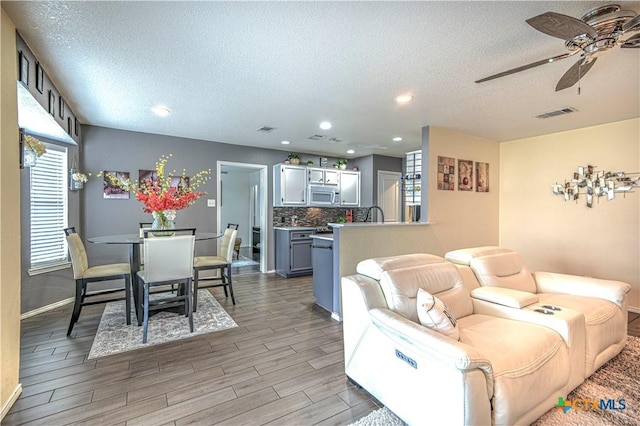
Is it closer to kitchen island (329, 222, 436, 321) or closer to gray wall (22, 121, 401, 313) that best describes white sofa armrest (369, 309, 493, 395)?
kitchen island (329, 222, 436, 321)

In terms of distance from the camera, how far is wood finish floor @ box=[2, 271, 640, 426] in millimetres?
1797

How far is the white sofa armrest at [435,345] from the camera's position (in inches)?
52.8

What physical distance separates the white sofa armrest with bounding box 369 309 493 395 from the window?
4.18 m

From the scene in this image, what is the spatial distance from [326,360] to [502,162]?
4707 mm

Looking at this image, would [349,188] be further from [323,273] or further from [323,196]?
Result: [323,273]

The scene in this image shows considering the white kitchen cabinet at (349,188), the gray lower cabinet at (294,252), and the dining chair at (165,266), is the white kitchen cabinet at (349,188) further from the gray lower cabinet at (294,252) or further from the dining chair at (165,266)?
the dining chair at (165,266)

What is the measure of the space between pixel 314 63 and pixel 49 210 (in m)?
3.91

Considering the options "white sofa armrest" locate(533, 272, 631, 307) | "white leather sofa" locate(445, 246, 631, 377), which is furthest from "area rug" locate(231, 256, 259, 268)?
"white sofa armrest" locate(533, 272, 631, 307)

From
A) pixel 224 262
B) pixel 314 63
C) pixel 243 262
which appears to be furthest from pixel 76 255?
pixel 243 262

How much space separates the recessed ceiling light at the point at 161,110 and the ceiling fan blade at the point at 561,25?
3.57 meters

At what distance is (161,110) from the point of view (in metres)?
3.52

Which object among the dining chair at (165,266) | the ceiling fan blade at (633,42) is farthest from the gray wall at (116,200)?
the ceiling fan blade at (633,42)

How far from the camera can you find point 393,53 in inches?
86.2

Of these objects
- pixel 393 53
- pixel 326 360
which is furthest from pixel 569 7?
pixel 326 360
